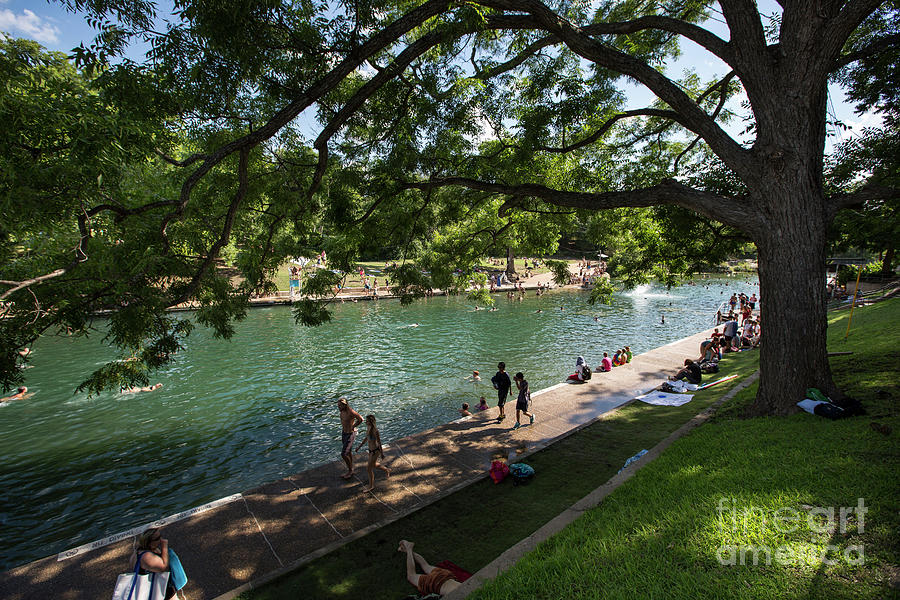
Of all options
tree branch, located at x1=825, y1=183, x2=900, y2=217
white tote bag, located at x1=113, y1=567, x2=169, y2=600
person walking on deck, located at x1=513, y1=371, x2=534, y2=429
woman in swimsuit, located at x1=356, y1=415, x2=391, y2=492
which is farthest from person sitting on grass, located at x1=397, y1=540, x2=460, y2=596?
tree branch, located at x1=825, y1=183, x2=900, y2=217

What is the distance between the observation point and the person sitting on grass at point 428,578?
447 cm

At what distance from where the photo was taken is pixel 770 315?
658 centimetres

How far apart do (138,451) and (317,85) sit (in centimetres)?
1155

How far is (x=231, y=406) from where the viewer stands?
14.6 metres

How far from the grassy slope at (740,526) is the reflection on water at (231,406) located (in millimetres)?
8090

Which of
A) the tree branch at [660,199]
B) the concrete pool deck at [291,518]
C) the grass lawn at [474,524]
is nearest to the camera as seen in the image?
the grass lawn at [474,524]

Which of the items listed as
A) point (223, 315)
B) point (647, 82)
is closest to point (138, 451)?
point (223, 315)

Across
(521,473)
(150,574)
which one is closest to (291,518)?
(150,574)

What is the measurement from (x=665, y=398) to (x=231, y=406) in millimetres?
14610

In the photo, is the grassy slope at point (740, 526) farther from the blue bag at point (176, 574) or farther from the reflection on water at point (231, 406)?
the reflection on water at point (231, 406)

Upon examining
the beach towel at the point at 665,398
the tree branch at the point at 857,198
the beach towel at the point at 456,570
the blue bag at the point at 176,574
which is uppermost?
the tree branch at the point at 857,198

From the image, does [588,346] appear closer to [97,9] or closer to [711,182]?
[711,182]

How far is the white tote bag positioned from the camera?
403cm

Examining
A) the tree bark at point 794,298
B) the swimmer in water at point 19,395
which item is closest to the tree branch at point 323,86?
the tree bark at point 794,298
